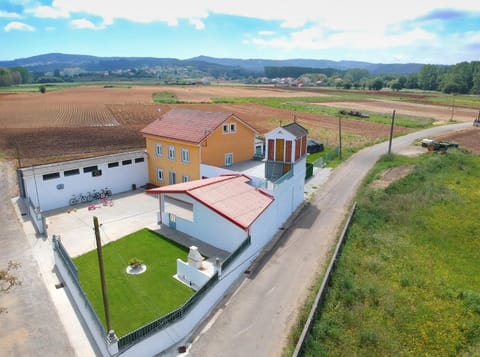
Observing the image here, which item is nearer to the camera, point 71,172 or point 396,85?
point 71,172

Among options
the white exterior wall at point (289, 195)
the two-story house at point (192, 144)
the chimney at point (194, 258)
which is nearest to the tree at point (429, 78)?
the two-story house at point (192, 144)

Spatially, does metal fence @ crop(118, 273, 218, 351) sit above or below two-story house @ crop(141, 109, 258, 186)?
below

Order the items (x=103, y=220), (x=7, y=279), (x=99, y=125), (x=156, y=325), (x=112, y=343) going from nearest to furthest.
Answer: (x=7, y=279) → (x=112, y=343) → (x=156, y=325) → (x=103, y=220) → (x=99, y=125)

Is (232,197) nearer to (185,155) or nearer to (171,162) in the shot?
(185,155)

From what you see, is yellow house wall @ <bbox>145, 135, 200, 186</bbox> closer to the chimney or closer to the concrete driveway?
the concrete driveway

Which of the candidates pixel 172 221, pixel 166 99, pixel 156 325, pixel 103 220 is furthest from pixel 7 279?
pixel 166 99

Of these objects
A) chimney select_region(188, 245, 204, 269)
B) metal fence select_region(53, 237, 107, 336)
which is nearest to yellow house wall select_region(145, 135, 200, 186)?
chimney select_region(188, 245, 204, 269)
